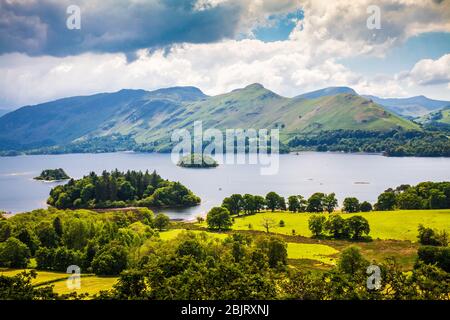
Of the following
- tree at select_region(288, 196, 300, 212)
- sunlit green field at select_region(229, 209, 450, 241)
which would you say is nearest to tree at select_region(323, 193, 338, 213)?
tree at select_region(288, 196, 300, 212)

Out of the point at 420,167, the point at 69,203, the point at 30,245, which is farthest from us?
the point at 420,167

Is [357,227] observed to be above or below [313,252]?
above

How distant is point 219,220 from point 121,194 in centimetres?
5597

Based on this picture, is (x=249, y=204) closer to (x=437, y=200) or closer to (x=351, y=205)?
(x=351, y=205)

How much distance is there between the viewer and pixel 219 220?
283 ft

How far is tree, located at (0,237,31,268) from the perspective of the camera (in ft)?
184

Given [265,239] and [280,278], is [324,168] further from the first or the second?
[280,278]

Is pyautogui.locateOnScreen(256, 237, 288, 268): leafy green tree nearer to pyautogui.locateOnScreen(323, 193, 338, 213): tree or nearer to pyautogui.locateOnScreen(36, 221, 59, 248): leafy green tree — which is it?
pyautogui.locateOnScreen(36, 221, 59, 248): leafy green tree

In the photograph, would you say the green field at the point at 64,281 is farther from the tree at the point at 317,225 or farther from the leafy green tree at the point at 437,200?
the leafy green tree at the point at 437,200

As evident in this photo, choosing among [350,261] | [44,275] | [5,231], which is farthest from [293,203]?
[44,275]

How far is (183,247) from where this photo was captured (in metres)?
51.2

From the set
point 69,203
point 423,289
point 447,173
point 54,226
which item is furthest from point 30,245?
point 447,173

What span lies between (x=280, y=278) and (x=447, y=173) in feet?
485

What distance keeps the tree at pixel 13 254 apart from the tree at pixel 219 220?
3770 cm
